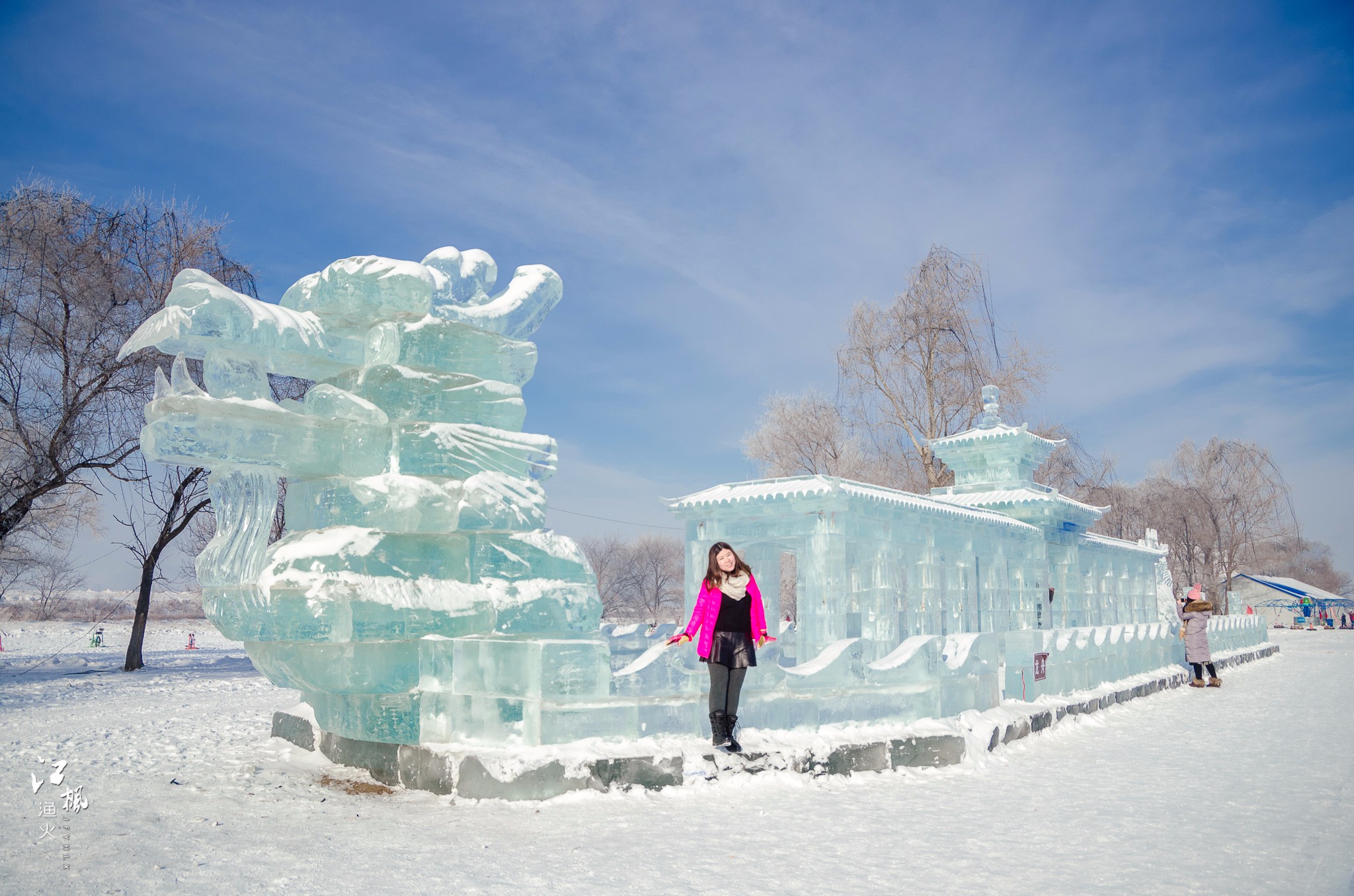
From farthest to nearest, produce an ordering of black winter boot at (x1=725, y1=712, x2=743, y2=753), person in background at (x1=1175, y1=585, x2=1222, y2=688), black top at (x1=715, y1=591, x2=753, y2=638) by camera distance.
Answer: person in background at (x1=1175, y1=585, x2=1222, y2=688)
black top at (x1=715, y1=591, x2=753, y2=638)
black winter boot at (x1=725, y1=712, x2=743, y2=753)

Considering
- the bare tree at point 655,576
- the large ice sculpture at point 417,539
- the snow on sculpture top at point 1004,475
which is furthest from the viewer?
the bare tree at point 655,576

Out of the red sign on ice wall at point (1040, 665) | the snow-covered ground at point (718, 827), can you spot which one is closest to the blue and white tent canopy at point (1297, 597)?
the red sign on ice wall at point (1040, 665)

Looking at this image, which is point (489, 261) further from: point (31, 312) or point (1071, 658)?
point (31, 312)

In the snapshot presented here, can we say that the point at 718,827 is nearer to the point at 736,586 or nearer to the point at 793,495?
the point at 736,586

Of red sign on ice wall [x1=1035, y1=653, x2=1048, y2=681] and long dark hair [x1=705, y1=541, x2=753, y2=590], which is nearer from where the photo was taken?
long dark hair [x1=705, y1=541, x2=753, y2=590]

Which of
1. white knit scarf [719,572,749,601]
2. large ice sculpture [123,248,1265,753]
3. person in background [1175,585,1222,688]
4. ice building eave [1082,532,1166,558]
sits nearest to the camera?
large ice sculpture [123,248,1265,753]

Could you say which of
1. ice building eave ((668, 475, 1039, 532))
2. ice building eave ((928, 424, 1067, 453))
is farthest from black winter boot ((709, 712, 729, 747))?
ice building eave ((928, 424, 1067, 453))

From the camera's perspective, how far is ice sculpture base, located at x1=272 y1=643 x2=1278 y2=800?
5.38 meters

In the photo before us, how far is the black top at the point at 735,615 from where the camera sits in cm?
606

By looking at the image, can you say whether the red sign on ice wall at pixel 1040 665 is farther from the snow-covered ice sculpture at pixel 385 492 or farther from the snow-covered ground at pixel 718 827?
the snow-covered ice sculpture at pixel 385 492

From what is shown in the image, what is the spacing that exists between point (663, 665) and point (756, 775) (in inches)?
38.1

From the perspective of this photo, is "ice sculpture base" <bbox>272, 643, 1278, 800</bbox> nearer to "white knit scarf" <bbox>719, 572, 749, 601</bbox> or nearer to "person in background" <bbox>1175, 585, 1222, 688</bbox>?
"white knit scarf" <bbox>719, 572, 749, 601</bbox>

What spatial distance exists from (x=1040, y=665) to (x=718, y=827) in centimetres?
598

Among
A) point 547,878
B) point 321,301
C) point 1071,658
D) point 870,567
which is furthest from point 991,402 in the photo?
point 547,878
